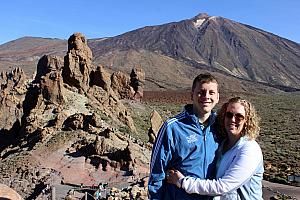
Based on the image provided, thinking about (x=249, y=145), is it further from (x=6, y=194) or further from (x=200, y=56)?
(x=200, y=56)

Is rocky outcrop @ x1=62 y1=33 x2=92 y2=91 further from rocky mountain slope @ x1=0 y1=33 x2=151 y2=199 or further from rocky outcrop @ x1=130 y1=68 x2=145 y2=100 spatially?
rocky outcrop @ x1=130 y1=68 x2=145 y2=100

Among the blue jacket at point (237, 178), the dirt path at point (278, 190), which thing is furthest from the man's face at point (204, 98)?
the dirt path at point (278, 190)

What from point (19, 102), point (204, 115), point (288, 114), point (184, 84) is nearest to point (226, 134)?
point (204, 115)

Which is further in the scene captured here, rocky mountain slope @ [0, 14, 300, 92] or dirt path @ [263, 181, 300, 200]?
rocky mountain slope @ [0, 14, 300, 92]

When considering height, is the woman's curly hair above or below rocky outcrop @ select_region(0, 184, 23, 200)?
above

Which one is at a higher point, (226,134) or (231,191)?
(226,134)

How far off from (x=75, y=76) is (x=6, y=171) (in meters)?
8.82

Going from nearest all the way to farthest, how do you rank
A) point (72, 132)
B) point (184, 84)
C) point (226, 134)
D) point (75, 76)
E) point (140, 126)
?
point (226, 134) → point (72, 132) → point (75, 76) → point (140, 126) → point (184, 84)

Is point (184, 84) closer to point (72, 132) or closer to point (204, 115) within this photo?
point (72, 132)

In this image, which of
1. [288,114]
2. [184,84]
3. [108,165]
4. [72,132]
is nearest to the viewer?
[108,165]

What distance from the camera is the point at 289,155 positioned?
25.1m

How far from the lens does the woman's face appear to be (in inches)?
139

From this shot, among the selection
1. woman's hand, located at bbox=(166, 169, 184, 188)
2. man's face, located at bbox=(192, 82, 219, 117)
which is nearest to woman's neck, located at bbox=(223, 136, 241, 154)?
man's face, located at bbox=(192, 82, 219, 117)

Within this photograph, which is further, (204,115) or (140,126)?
(140,126)
